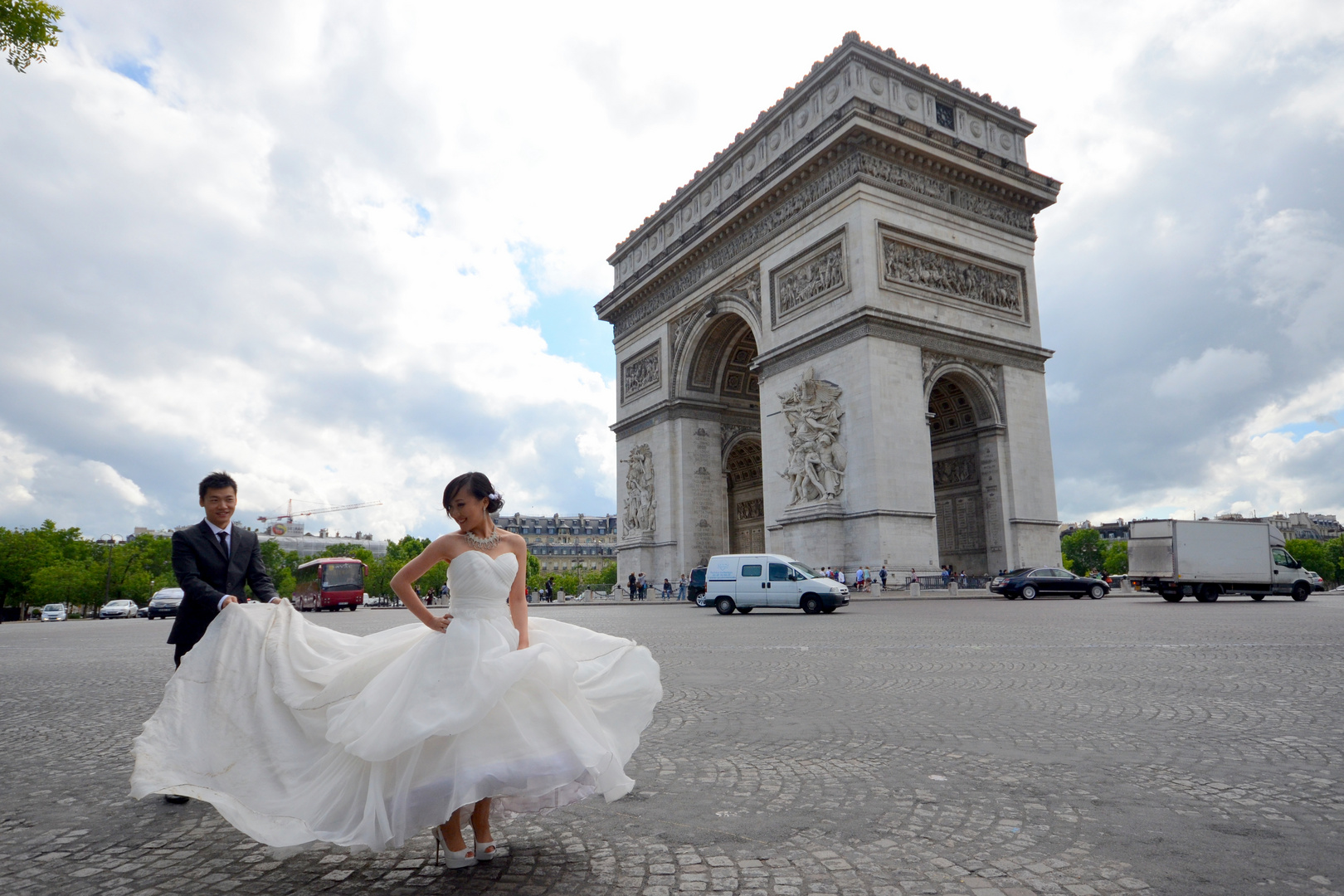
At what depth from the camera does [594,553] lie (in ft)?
433

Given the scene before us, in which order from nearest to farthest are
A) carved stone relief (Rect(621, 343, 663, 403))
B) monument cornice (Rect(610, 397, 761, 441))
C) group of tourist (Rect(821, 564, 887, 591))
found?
group of tourist (Rect(821, 564, 887, 591)) < monument cornice (Rect(610, 397, 761, 441)) < carved stone relief (Rect(621, 343, 663, 403))

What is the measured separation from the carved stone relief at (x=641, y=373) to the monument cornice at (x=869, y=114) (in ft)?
20.2

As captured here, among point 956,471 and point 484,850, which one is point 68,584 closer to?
point 956,471

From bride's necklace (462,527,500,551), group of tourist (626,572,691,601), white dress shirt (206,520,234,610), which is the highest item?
white dress shirt (206,520,234,610)

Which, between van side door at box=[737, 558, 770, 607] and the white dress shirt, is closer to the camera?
the white dress shirt

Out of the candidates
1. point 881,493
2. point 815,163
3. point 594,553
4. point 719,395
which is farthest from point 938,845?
point 594,553

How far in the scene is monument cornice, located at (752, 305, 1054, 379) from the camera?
82.9 feet

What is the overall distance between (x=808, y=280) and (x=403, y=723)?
26.5 metres


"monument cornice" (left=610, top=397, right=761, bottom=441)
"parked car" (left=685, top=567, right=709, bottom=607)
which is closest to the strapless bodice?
"parked car" (left=685, top=567, right=709, bottom=607)

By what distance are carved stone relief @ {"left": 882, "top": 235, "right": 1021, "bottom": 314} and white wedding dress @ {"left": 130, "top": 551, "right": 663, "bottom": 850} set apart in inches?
962

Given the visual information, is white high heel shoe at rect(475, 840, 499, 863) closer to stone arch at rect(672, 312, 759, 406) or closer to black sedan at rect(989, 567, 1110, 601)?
black sedan at rect(989, 567, 1110, 601)

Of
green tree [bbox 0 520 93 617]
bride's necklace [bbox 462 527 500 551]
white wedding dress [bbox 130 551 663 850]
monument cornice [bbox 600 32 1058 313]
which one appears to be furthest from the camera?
green tree [bbox 0 520 93 617]

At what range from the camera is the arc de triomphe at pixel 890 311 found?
25.2m

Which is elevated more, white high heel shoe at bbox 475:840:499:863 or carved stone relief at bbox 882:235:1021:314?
carved stone relief at bbox 882:235:1021:314
